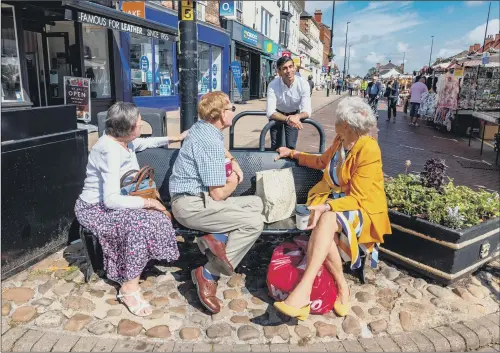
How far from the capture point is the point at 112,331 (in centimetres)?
257

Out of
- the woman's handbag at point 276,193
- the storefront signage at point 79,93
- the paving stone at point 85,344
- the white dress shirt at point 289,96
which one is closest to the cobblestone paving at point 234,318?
the paving stone at point 85,344

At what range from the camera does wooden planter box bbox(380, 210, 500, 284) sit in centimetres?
315

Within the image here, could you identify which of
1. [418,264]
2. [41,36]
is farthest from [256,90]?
[418,264]

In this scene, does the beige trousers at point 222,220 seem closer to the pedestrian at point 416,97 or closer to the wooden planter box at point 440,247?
the wooden planter box at point 440,247

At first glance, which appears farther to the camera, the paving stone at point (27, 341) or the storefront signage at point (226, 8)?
the storefront signage at point (226, 8)

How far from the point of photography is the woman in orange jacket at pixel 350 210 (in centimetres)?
271

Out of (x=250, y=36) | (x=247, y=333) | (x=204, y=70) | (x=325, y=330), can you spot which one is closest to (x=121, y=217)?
(x=247, y=333)

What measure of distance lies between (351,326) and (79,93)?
376 inches

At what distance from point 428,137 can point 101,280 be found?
455 inches

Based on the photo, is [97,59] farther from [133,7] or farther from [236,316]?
[236,316]

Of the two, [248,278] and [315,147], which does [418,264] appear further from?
[315,147]

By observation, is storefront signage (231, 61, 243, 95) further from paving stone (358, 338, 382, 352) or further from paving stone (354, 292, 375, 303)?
paving stone (358, 338, 382, 352)

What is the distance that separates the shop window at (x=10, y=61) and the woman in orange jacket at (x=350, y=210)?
8.25 m

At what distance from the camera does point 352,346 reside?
2508mm
